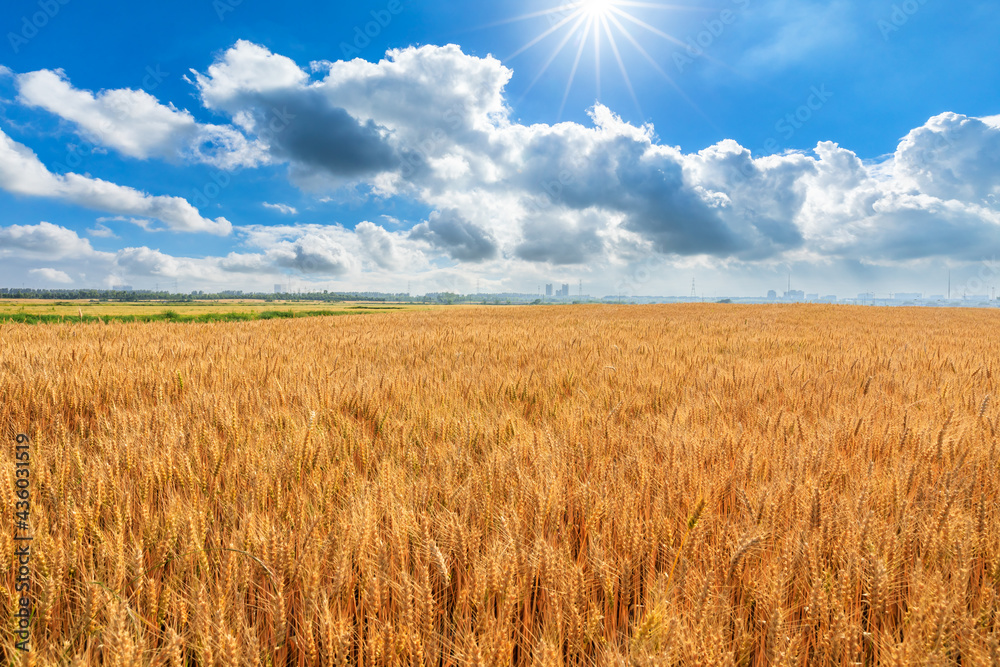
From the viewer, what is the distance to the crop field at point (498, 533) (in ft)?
3.15

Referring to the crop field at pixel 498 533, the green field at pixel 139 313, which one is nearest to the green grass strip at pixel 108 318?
the green field at pixel 139 313

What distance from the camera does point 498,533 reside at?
52.8 inches

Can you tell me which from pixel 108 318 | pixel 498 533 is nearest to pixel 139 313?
pixel 108 318

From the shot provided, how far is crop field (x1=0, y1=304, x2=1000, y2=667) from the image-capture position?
3.15 ft

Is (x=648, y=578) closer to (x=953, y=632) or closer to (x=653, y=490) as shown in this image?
(x=653, y=490)

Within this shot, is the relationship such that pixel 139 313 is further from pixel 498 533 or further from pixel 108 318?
pixel 498 533

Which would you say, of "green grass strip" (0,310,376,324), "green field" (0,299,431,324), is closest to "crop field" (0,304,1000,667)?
"green field" (0,299,431,324)

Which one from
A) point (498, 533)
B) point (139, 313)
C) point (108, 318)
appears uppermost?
point (139, 313)

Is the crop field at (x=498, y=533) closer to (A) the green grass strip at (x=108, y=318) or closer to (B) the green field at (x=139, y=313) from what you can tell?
(B) the green field at (x=139, y=313)

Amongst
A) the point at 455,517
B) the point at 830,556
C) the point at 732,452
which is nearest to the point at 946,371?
the point at 732,452

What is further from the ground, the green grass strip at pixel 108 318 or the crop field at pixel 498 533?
the green grass strip at pixel 108 318

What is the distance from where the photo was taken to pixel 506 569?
1.09 m

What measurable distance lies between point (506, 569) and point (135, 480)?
169 centimetres

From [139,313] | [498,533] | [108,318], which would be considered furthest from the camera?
[139,313]
